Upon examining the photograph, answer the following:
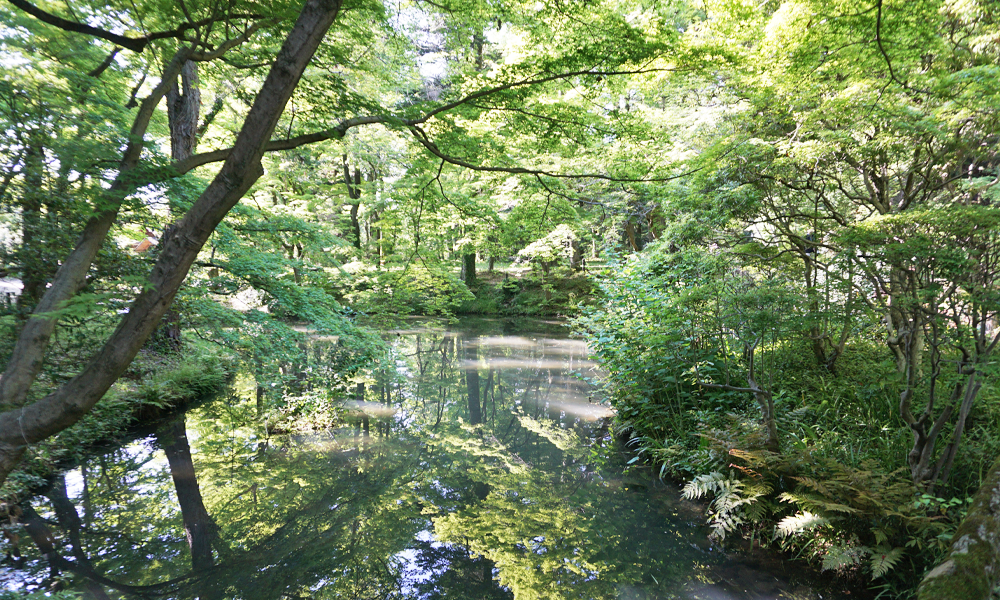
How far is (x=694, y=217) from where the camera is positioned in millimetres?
4359

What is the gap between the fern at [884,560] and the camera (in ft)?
8.53

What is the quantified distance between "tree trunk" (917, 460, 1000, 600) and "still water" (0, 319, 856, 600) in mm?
1032

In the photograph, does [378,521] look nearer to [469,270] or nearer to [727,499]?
[727,499]

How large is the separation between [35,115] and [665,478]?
5.99 m

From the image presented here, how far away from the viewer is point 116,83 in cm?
397

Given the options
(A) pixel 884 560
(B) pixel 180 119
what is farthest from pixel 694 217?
(B) pixel 180 119

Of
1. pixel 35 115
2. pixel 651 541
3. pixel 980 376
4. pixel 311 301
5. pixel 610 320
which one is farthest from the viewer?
pixel 610 320

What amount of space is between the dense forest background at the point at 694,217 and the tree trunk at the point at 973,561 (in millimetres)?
13

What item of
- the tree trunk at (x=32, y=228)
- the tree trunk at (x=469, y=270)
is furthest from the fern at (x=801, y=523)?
the tree trunk at (x=469, y=270)

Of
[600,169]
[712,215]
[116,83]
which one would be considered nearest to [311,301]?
[116,83]

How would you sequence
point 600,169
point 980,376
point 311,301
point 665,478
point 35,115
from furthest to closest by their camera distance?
point 600,169, point 311,301, point 665,478, point 35,115, point 980,376

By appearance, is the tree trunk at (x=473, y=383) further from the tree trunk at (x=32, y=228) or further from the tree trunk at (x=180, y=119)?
the tree trunk at (x=32, y=228)

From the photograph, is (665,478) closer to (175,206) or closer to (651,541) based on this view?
(651,541)

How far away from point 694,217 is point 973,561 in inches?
120
